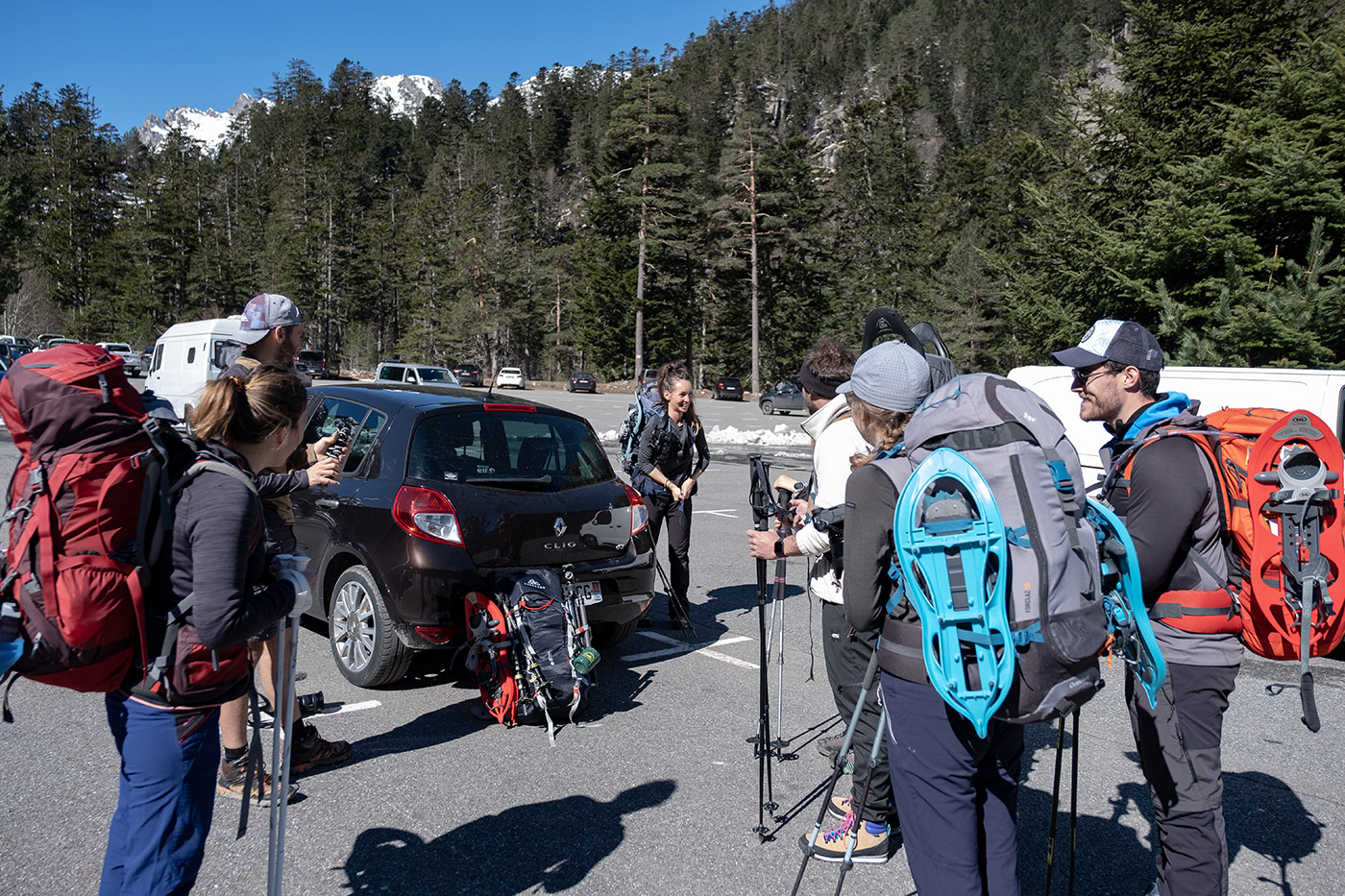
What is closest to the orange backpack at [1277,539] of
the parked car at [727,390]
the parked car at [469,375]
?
the parked car at [727,390]

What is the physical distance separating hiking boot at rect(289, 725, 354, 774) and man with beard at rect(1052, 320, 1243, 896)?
10.8 feet

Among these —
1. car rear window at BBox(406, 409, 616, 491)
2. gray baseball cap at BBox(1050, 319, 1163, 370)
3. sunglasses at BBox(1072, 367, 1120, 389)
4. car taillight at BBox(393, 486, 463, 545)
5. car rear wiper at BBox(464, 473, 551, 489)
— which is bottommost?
car taillight at BBox(393, 486, 463, 545)

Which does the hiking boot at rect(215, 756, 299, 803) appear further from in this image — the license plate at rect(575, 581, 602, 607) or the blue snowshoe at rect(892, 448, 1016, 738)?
the blue snowshoe at rect(892, 448, 1016, 738)

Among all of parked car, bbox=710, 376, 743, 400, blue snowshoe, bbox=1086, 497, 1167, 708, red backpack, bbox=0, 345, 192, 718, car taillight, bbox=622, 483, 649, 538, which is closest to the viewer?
red backpack, bbox=0, 345, 192, 718

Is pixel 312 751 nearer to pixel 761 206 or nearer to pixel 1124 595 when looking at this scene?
pixel 1124 595

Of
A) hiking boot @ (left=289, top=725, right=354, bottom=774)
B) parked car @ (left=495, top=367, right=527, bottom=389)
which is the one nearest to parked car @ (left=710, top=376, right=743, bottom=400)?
parked car @ (left=495, top=367, right=527, bottom=389)

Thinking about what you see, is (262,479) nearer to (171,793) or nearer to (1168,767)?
(171,793)

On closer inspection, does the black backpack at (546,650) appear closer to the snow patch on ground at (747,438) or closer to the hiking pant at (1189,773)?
the hiking pant at (1189,773)

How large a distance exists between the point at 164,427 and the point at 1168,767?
304cm

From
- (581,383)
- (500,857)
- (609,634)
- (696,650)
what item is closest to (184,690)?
(500,857)

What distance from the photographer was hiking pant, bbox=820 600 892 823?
3.39 meters

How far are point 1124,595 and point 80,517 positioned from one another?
2705 mm

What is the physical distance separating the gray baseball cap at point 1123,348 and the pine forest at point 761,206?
15.2 meters

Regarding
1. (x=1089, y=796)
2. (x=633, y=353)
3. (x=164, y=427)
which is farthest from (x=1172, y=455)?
(x=633, y=353)
